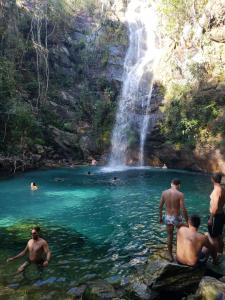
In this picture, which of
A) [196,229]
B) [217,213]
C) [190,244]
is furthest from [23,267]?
[217,213]

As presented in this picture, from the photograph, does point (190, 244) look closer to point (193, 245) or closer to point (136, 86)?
point (193, 245)

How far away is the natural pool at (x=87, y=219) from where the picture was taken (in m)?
9.80

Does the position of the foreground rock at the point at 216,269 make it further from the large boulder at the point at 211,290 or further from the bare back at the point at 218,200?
the bare back at the point at 218,200

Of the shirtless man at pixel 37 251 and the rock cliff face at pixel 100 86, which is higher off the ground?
the rock cliff face at pixel 100 86

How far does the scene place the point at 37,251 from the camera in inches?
380

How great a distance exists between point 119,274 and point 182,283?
220cm

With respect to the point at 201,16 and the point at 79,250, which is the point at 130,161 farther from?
the point at 79,250

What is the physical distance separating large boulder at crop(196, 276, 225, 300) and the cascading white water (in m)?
27.5

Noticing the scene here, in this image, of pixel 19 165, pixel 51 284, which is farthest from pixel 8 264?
pixel 19 165

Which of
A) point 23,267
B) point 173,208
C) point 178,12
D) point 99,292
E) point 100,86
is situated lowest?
point 23,267

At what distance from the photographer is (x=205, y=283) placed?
6668 millimetres

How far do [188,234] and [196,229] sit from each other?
0.67 ft

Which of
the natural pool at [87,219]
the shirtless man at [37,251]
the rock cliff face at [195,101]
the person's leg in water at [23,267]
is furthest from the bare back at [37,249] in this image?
the rock cliff face at [195,101]

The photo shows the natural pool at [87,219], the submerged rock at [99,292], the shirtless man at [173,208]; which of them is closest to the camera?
the submerged rock at [99,292]
